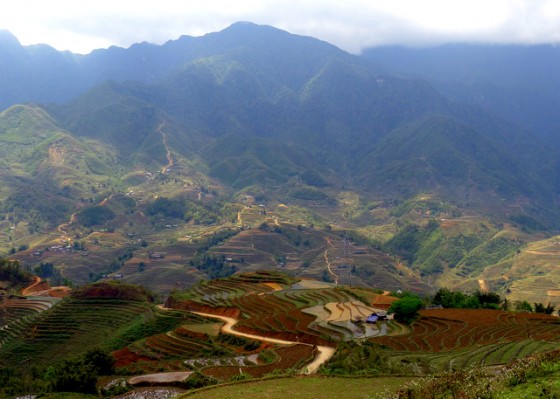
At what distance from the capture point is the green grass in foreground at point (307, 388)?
2295cm

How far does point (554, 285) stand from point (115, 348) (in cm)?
9627

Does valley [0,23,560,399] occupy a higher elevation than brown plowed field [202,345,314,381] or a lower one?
lower

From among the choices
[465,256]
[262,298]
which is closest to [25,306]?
[262,298]

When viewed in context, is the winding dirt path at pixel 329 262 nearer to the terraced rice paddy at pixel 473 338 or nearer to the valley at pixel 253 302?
the valley at pixel 253 302

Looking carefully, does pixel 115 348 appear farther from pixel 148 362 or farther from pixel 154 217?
pixel 154 217

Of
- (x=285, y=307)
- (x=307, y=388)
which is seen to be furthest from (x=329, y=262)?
(x=307, y=388)

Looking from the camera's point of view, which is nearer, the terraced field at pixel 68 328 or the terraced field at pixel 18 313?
the terraced field at pixel 68 328

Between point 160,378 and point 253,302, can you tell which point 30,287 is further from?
point 160,378

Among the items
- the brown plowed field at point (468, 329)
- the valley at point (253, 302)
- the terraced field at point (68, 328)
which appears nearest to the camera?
the valley at point (253, 302)

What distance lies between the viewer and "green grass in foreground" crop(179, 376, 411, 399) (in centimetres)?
2295

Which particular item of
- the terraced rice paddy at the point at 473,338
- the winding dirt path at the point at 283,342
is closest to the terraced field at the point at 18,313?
the winding dirt path at the point at 283,342

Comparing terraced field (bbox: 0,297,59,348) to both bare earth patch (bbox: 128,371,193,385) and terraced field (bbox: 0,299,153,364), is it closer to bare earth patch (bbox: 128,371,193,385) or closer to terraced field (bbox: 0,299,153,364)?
terraced field (bbox: 0,299,153,364)

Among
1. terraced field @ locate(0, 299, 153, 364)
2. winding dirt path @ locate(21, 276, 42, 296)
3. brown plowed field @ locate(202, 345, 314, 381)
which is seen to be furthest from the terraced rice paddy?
winding dirt path @ locate(21, 276, 42, 296)

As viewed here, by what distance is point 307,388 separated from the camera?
24.1m
